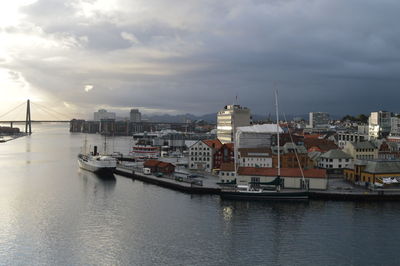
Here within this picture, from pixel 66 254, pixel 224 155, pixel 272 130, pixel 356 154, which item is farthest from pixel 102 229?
pixel 272 130

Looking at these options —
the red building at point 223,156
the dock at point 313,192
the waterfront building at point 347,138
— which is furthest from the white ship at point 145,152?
the waterfront building at point 347,138

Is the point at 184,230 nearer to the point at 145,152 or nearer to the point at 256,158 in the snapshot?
the point at 256,158

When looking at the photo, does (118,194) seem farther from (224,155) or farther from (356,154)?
(356,154)

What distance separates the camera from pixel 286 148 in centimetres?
2680

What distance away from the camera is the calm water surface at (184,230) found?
39.8 ft

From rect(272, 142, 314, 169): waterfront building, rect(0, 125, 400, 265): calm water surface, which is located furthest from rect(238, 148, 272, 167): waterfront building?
rect(0, 125, 400, 265): calm water surface

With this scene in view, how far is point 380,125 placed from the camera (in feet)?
171

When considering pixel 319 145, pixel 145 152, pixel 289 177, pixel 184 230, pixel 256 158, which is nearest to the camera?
pixel 184 230

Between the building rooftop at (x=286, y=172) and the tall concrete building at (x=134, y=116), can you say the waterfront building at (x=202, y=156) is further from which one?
the tall concrete building at (x=134, y=116)

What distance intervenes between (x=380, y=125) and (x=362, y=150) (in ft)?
88.8

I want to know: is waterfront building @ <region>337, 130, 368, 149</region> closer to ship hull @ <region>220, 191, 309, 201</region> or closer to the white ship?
the white ship

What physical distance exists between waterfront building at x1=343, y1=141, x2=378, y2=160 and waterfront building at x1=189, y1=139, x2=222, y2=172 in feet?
29.2

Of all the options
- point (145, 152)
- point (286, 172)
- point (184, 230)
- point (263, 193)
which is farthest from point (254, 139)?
point (184, 230)

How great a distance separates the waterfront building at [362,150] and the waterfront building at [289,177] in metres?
7.95
